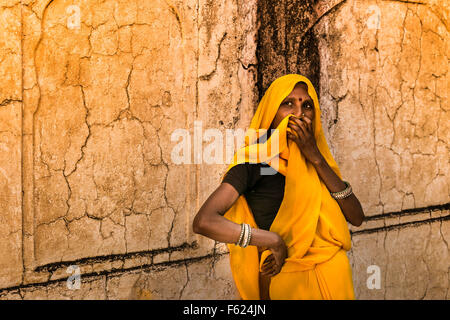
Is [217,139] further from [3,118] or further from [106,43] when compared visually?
[3,118]

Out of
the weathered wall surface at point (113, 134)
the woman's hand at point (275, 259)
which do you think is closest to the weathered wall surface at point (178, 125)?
the weathered wall surface at point (113, 134)

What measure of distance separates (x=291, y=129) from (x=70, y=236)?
3.76 feet

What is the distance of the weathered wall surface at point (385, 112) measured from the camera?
3.32 metres

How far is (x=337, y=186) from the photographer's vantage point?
2193 millimetres

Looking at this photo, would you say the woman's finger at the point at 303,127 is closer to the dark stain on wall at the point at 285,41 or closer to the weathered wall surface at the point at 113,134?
the weathered wall surface at the point at 113,134

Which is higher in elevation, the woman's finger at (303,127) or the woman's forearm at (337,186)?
the woman's finger at (303,127)

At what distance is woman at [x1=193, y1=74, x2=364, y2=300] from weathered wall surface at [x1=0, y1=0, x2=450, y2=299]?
0.76 m

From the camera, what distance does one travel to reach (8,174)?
2260 mm

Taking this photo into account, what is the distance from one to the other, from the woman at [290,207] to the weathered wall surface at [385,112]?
107 centimetres

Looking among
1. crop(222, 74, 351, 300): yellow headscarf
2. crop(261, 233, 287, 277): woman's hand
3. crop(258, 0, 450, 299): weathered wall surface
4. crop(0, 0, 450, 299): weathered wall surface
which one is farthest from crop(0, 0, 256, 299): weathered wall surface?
crop(261, 233, 287, 277): woman's hand

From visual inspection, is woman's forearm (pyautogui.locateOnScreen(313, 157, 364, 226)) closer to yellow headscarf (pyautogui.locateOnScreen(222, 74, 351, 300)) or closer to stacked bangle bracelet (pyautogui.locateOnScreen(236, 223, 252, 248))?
yellow headscarf (pyautogui.locateOnScreen(222, 74, 351, 300))

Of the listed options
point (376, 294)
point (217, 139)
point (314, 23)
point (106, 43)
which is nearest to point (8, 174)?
point (106, 43)

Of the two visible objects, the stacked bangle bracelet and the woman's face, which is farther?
the woman's face

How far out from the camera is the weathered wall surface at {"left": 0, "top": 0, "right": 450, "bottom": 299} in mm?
2344
